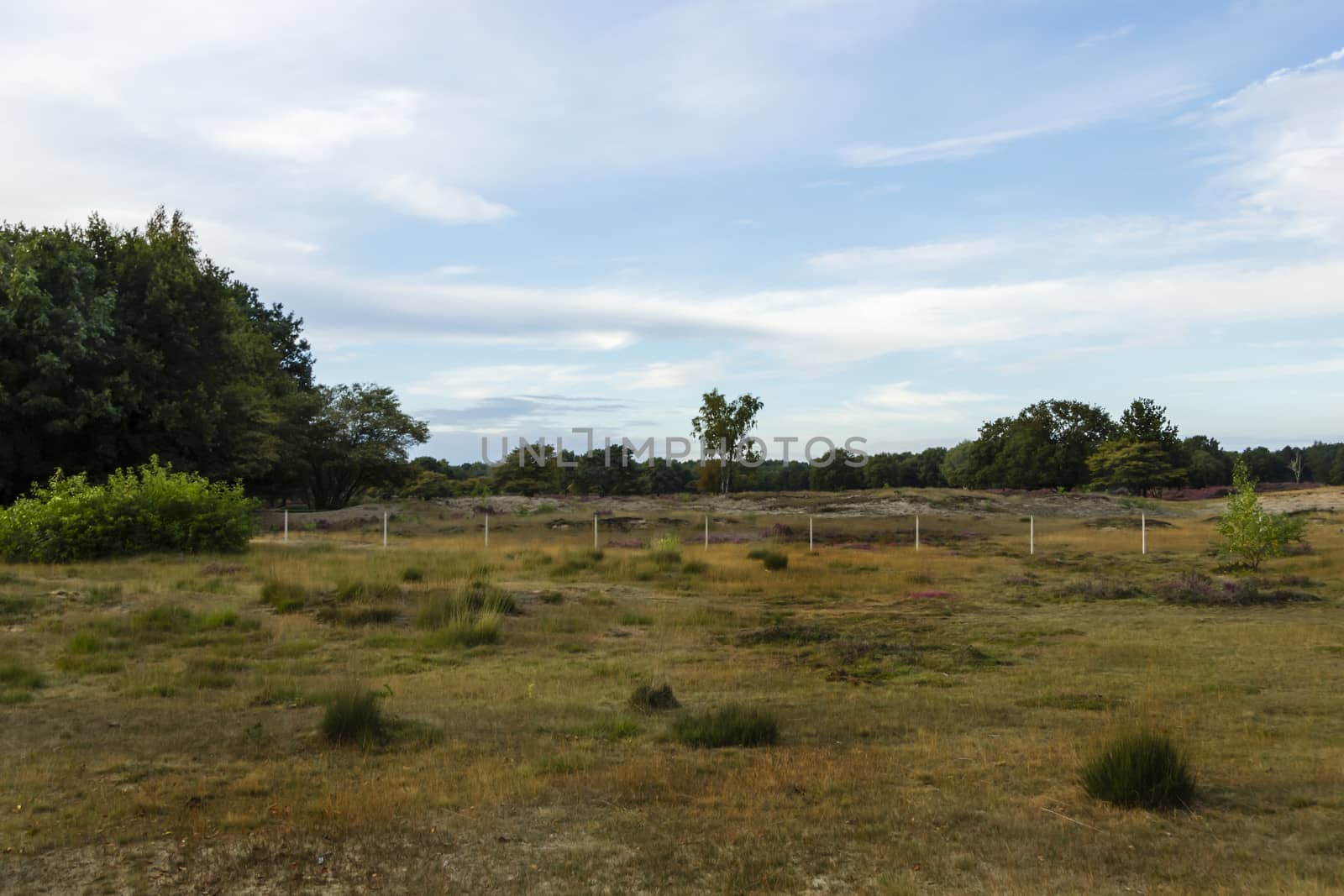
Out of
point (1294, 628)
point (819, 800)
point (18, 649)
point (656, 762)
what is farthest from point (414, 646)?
point (1294, 628)

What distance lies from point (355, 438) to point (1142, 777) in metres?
52.0

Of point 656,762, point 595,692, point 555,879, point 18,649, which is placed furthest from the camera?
Answer: point 18,649

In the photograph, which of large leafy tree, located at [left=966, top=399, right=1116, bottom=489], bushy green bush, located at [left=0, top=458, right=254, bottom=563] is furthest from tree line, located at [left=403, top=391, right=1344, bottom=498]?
bushy green bush, located at [left=0, top=458, right=254, bottom=563]

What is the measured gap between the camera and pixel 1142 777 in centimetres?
614

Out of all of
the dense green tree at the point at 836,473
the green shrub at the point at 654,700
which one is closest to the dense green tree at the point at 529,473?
the dense green tree at the point at 836,473

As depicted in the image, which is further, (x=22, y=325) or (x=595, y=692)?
(x=22, y=325)

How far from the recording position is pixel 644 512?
155ft

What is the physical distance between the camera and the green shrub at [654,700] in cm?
919

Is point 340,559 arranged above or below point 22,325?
below

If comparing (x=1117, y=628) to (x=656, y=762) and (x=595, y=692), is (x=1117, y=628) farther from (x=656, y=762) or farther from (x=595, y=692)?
(x=656, y=762)

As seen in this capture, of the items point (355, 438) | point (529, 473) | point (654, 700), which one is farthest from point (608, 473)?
point (654, 700)

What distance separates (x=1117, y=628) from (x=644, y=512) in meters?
33.6

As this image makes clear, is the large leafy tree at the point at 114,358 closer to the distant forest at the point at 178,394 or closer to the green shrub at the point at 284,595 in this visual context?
the distant forest at the point at 178,394

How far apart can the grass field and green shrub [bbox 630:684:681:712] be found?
0.14m
